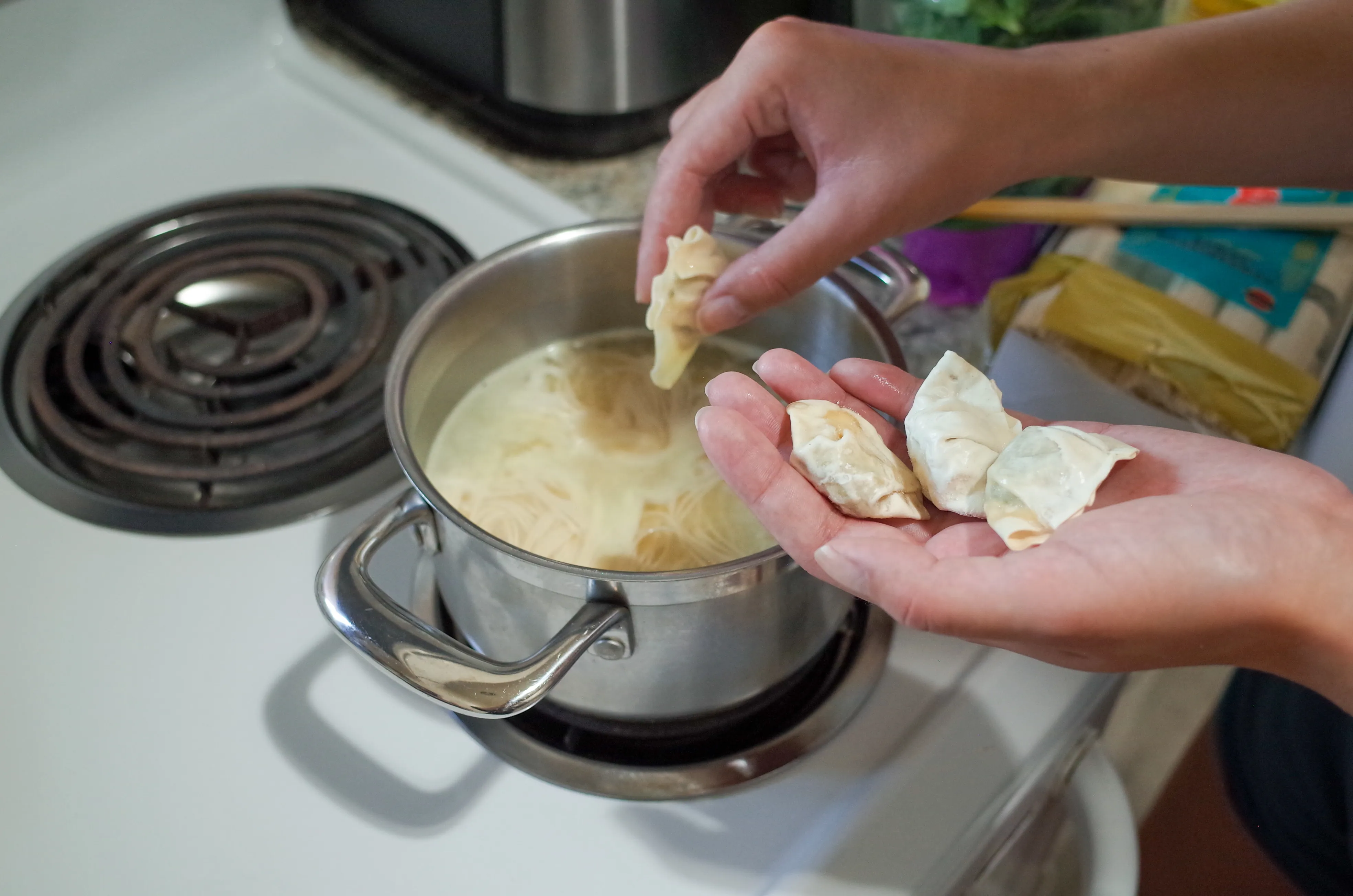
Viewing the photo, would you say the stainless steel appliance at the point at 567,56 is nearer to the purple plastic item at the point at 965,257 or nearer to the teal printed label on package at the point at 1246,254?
the purple plastic item at the point at 965,257

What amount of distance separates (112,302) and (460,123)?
1.36 feet

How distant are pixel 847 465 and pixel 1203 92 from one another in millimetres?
429

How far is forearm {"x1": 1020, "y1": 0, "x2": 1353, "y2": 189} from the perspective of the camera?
0.71m

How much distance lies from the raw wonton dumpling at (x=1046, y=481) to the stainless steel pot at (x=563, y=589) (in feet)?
0.37

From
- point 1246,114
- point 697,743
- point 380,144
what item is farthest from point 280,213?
point 1246,114

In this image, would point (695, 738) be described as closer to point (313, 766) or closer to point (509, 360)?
point (313, 766)

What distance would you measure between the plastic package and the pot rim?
9.5 inches

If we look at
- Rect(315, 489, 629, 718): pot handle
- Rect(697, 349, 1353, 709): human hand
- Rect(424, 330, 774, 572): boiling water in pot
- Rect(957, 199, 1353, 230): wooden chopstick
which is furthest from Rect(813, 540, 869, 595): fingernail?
Rect(957, 199, 1353, 230): wooden chopstick

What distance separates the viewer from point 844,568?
466mm

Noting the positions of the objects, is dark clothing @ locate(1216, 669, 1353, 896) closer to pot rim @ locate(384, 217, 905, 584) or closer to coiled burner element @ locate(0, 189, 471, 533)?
pot rim @ locate(384, 217, 905, 584)

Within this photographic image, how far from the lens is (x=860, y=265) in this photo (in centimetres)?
79

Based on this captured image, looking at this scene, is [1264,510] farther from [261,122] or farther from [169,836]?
[261,122]

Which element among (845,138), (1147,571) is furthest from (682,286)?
(1147,571)

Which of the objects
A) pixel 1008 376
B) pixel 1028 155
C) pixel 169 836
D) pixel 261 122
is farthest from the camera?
pixel 261 122
